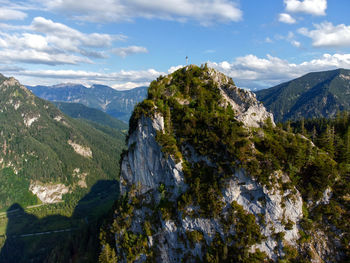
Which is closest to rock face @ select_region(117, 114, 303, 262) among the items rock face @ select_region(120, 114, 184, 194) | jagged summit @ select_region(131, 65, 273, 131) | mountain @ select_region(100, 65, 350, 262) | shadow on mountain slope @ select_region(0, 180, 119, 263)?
rock face @ select_region(120, 114, 184, 194)

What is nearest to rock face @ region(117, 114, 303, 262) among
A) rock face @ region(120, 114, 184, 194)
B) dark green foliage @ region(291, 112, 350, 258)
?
rock face @ region(120, 114, 184, 194)

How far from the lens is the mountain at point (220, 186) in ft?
160

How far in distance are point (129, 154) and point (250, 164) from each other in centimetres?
4106

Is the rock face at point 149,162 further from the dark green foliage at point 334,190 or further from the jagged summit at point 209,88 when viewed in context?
the dark green foliage at point 334,190

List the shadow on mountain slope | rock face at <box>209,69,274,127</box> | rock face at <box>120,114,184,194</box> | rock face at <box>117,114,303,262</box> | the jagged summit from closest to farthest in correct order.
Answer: rock face at <box>117,114,303,262</box> < rock face at <box>209,69,274,127</box> < rock face at <box>120,114,184,194</box> < the jagged summit < the shadow on mountain slope

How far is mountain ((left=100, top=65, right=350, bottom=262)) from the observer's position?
1917 inches

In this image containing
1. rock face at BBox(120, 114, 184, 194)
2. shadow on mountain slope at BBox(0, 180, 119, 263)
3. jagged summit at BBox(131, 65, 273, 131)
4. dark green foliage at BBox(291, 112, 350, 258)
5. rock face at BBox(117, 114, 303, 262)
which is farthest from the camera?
shadow on mountain slope at BBox(0, 180, 119, 263)

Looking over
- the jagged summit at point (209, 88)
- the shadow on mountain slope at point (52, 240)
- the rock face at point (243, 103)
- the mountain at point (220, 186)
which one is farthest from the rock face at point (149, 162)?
the shadow on mountain slope at point (52, 240)

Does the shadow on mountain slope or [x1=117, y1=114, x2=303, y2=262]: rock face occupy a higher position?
[x1=117, y1=114, x2=303, y2=262]: rock face

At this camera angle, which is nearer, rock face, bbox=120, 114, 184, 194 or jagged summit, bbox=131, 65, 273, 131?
rock face, bbox=120, 114, 184, 194

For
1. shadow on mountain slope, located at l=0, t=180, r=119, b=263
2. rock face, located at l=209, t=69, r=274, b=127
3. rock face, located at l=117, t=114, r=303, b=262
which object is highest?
rock face, located at l=209, t=69, r=274, b=127

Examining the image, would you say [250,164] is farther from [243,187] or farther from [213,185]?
[213,185]

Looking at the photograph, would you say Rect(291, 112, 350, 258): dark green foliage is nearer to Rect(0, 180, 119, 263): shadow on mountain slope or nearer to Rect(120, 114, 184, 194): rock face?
Rect(120, 114, 184, 194): rock face

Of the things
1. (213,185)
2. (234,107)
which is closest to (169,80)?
(234,107)
